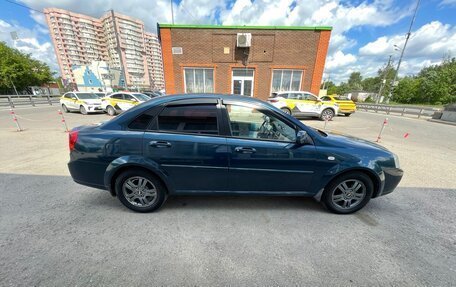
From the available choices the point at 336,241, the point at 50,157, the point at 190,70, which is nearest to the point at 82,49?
the point at 190,70

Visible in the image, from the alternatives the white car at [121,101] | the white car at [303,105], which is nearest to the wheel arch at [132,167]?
the white car at [303,105]

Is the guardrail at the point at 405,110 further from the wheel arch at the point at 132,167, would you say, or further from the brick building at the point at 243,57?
the wheel arch at the point at 132,167

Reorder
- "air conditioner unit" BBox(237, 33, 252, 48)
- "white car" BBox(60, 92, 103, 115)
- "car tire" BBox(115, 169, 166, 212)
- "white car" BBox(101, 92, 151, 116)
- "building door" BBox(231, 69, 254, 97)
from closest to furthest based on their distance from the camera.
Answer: "car tire" BBox(115, 169, 166, 212)
"white car" BBox(101, 92, 151, 116)
"white car" BBox(60, 92, 103, 115)
"air conditioner unit" BBox(237, 33, 252, 48)
"building door" BBox(231, 69, 254, 97)

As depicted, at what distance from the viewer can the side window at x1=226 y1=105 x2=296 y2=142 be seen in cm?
253

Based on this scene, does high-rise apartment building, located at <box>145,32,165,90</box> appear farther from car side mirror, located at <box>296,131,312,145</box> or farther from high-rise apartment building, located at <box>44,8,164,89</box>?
car side mirror, located at <box>296,131,312,145</box>

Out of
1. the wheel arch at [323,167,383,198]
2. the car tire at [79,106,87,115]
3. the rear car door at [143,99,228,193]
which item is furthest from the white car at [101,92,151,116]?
the wheel arch at [323,167,383,198]

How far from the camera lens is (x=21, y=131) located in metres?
7.64

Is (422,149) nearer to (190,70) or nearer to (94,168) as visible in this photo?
(94,168)

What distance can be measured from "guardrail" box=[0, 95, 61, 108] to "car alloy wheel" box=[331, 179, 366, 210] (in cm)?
2482

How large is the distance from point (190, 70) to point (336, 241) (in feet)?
50.0

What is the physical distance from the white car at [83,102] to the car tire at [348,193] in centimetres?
1507

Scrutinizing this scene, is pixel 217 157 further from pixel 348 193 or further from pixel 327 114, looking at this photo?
pixel 327 114

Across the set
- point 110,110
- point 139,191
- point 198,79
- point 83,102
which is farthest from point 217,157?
point 83,102

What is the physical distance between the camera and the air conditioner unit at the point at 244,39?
1380cm
